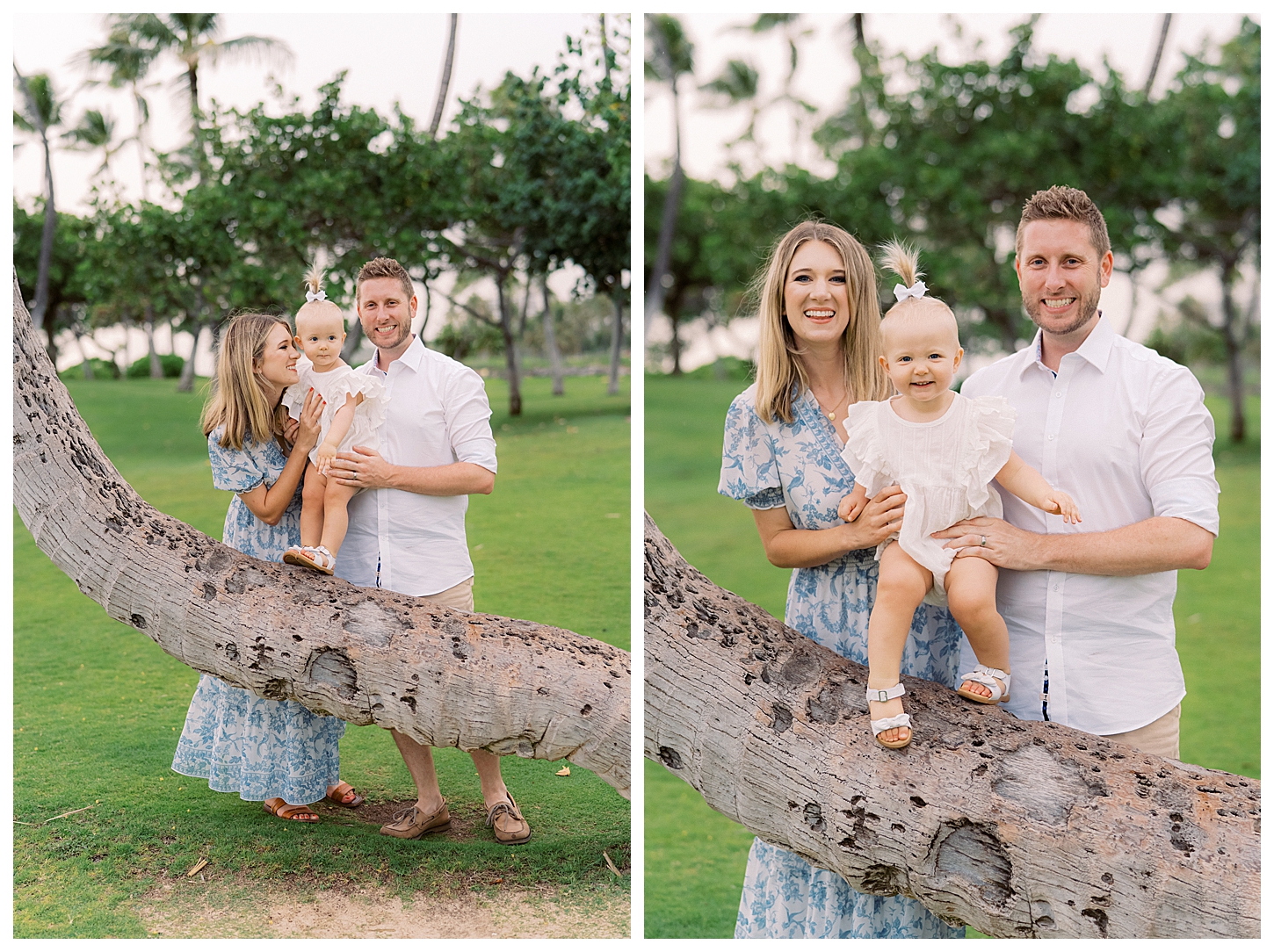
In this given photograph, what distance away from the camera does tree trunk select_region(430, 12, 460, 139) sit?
2.43 m

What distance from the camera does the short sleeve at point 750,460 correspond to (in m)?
1.82

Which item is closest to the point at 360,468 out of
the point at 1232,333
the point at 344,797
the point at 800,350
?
the point at 344,797

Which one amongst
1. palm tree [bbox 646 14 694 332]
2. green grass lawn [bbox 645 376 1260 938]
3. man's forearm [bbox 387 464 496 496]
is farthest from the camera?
palm tree [bbox 646 14 694 332]

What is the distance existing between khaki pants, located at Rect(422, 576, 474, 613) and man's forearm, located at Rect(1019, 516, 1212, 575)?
132 cm

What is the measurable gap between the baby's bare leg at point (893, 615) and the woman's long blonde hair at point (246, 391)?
1.46 m

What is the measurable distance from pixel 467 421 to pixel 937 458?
3.62 ft

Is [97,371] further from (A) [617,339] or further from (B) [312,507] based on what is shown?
(A) [617,339]

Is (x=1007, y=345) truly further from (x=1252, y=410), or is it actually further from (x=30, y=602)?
(x=30, y=602)

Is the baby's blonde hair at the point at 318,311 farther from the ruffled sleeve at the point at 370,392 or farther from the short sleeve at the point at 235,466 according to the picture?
the short sleeve at the point at 235,466

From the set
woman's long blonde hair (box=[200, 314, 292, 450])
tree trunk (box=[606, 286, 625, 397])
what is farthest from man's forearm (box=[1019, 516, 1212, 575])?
woman's long blonde hair (box=[200, 314, 292, 450])

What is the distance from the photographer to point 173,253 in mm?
2543

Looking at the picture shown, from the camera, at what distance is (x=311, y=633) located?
2139mm

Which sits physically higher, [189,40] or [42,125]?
[189,40]

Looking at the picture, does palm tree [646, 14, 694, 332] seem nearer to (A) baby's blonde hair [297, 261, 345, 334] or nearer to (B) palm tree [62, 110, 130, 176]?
(A) baby's blonde hair [297, 261, 345, 334]
